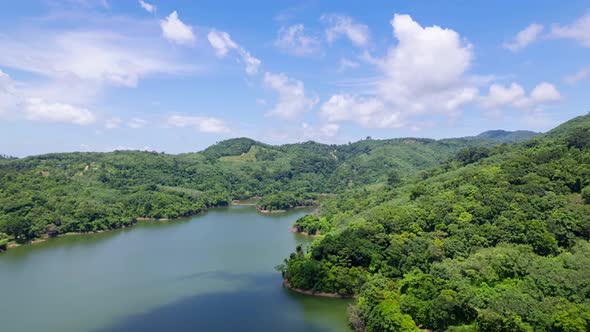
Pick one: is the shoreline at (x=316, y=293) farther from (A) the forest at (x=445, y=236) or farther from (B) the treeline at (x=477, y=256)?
(B) the treeline at (x=477, y=256)

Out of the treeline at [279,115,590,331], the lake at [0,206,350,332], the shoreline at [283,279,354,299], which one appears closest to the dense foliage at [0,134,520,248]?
the lake at [0,206,350,332]

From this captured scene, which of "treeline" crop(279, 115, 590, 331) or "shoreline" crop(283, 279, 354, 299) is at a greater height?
"treeline" crop(279, 115, 590, 331)

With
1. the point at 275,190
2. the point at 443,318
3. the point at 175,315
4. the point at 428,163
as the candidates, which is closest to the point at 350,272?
the point at 443,318

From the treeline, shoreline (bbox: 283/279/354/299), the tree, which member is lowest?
shoreline (bbox: 283/279/354/299)

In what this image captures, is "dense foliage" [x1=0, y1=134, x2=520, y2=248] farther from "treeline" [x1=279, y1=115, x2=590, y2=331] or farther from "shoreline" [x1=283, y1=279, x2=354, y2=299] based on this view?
"treeline" [x1=279, y1=115, x2=590, y2=331]

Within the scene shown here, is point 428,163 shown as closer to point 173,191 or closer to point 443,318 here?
point 173,191

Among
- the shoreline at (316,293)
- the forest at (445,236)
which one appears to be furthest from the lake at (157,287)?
the forest at (445,236)

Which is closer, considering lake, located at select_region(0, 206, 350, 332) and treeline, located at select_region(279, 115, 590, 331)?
treeline, located at select_region(279, 115, 590, 331)
